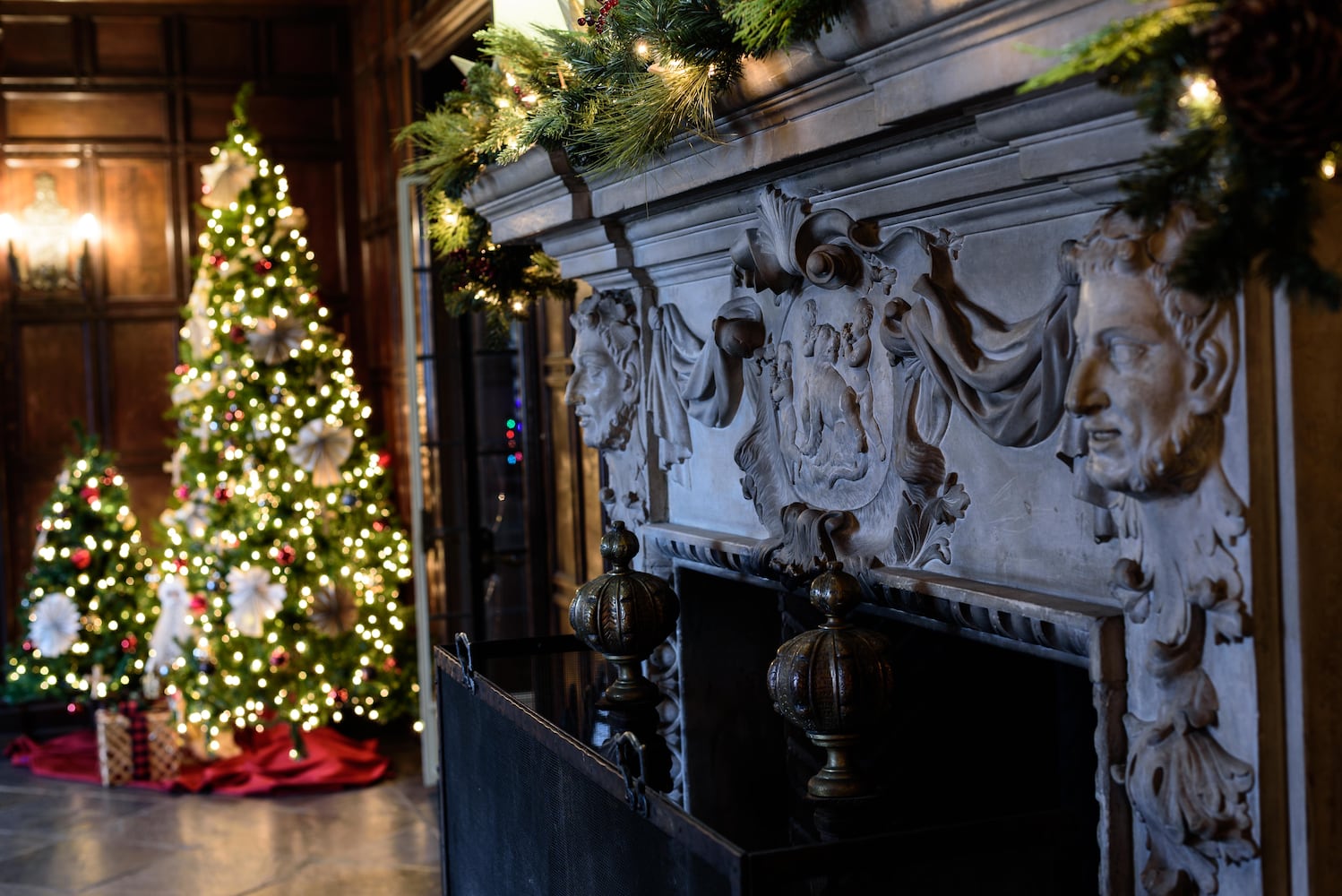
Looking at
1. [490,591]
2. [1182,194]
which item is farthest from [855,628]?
[490,591]

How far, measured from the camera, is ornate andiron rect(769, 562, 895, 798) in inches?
58.7

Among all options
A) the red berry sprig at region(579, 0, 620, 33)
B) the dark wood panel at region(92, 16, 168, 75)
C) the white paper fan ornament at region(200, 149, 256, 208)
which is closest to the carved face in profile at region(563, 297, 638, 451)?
the red berry sprig at region(579, 0, 620, 33)

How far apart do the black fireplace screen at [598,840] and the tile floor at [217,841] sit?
1775 mm

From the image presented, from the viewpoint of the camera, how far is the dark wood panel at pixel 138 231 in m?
6.24

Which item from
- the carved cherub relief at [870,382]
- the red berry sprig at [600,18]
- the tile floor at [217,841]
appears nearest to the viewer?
the carved cherub relief at [870,382]

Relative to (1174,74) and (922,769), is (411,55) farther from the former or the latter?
(1174,74)

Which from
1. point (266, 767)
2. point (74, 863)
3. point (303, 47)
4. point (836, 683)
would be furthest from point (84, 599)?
point (836, 683)

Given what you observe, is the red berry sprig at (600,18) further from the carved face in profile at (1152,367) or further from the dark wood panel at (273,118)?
the dark wood panel at (273,118)

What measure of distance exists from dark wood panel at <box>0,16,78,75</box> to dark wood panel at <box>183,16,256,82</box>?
497 millimetres

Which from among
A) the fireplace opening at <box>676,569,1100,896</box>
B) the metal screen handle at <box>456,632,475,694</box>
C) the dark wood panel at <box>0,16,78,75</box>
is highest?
the dark wood panel at <box>0,16,78,75</box>

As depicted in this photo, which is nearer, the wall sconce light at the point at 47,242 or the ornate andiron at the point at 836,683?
the ornate andiron at the point at 836,683

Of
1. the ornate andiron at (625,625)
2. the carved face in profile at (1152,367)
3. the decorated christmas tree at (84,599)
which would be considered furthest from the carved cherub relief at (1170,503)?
the decorated christmas tree at (84,599)

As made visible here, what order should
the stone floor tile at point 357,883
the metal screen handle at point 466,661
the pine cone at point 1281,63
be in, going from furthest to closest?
1. the stone floor tile at point 357,883
2. the metal screen handle at point 466,661
3. the pine cone at point 1281,63

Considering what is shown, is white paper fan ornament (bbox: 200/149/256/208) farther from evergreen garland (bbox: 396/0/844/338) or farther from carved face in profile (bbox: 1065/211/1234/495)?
carved face in profile (bbox: 1065/211/1234/495)
